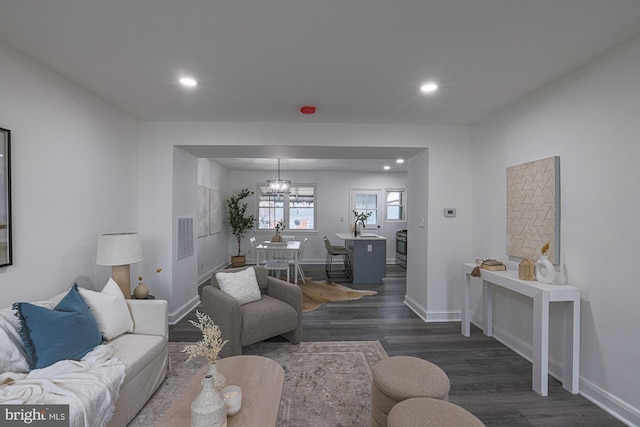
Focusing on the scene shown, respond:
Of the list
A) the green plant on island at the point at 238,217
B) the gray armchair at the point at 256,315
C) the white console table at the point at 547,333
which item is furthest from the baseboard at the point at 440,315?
the green plant on island at the point at 238,217

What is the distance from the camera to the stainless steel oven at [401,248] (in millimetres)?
7586

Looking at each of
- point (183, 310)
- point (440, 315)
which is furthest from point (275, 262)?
point (440, 315)

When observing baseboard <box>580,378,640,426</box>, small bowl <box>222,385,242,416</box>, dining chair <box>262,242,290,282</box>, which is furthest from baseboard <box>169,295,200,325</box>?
baseboard <box>580,378,640,426</box>

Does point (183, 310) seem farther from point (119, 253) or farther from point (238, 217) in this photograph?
point (238, 217)

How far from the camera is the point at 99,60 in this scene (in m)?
2.29

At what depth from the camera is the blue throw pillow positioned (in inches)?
69.4

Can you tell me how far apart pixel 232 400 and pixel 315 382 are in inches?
46.8

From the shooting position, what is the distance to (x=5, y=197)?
6.75 ft

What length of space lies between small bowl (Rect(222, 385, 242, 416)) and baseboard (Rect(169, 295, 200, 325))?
2667 millimetres

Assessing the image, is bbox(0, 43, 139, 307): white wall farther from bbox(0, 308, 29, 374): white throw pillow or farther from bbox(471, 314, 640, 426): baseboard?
bbox(471, 314, 640, 426): baseboard

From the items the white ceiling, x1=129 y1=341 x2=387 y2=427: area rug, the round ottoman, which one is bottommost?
x1=129 y1=341 x2=387 y2=427: area rug

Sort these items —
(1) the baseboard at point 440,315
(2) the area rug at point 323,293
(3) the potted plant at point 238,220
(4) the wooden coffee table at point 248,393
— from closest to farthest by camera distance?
1. (4) the wooden coffee table at point 248,393
2. (1) the baseboard at point 440,315
3. (2) the area rug at point 323,293
4. (3) the potted plant at point 238,220

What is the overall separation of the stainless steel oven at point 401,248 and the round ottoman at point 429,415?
246 inches

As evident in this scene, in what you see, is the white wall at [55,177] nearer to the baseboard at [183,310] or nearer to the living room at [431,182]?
the living room at [431,182]
